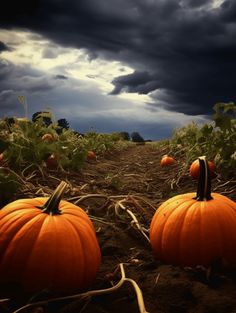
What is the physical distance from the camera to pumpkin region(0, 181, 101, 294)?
2.24 m

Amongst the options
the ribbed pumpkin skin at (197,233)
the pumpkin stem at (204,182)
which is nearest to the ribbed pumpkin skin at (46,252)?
the ribbed pumpkin skin at (197,233)

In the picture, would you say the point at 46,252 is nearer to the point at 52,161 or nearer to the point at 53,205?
the point at 53,205

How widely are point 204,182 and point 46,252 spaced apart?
45.8 inches

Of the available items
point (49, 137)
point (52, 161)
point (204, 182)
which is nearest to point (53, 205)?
point (204, 182)

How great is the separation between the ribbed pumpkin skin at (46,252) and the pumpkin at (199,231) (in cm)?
58

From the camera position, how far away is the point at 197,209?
284 cm

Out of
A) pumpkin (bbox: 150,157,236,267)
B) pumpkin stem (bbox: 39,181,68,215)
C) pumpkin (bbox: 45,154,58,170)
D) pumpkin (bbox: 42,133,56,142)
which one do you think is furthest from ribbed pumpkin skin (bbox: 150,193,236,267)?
pumpkin (bbox: 42,133,56,142)

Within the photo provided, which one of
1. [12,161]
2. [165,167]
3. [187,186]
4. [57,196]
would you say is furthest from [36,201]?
[165,167]

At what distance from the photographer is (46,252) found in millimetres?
2254

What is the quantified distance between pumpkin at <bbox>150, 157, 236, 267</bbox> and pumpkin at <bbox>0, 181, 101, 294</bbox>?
1.88 feet

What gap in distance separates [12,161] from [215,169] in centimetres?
281

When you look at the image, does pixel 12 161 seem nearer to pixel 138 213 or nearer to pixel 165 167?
pixel 138 213

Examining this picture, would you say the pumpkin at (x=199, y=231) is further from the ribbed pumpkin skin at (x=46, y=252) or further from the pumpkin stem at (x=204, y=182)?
the ribbed pumpkin skin at (x=46, y=252)

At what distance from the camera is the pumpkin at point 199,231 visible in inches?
107
